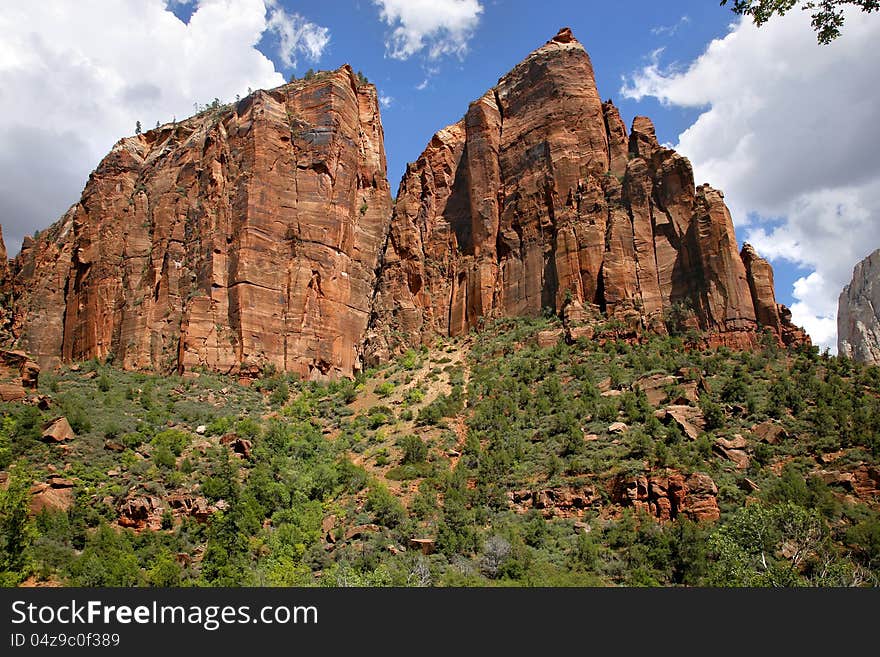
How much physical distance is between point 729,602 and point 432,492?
17.6 m

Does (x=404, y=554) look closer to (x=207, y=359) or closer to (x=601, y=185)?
(x=207, y=359)

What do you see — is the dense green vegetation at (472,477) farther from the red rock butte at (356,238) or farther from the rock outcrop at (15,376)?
the red rock butte at (356,238)

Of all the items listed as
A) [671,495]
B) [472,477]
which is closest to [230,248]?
[472,477]

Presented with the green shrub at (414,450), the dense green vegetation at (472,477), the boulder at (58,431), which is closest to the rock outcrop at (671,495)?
the dense green vegetation at (472,477)

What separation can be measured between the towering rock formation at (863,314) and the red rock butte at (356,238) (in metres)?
57.7

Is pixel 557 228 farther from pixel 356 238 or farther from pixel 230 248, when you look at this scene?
pixel 230 248

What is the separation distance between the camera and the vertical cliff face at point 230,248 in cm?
5066

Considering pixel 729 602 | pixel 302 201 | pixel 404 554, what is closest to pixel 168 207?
pixel 302 201

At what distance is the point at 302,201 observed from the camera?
55750mm

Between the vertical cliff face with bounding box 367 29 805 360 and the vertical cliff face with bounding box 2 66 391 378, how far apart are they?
4.41m

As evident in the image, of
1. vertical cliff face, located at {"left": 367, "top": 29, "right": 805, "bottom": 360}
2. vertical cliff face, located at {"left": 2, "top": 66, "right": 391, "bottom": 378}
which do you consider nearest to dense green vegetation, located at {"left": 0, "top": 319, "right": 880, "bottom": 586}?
vertical cliff face, located at {"left": 367, "top": 29, "right": 805, "bottom": 360}

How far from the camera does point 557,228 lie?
50.6 meters

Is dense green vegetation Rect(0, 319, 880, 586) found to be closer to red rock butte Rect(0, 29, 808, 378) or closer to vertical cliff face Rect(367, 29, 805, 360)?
vertical cliff face Rect(367, 29, 805, 360)

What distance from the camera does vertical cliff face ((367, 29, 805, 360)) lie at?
A: 140 ft
